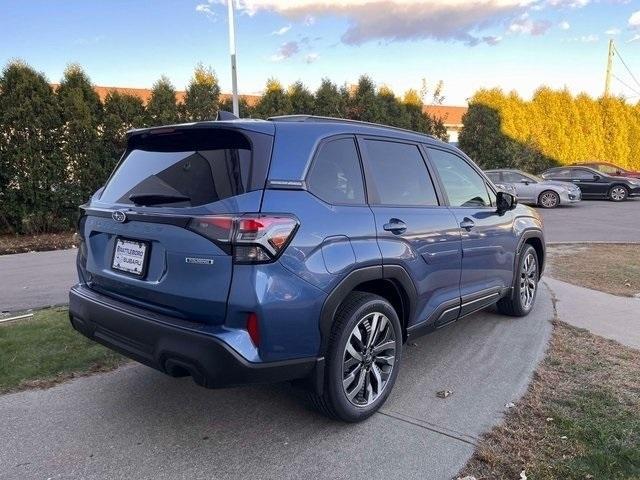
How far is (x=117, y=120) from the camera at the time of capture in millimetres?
11711

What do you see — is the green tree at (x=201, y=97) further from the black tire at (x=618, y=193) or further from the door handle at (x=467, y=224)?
the black tire at (x=618, y=193)

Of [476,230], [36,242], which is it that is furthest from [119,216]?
[36,242]

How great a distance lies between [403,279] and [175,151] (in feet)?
5.59

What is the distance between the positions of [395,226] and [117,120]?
986 centimetres

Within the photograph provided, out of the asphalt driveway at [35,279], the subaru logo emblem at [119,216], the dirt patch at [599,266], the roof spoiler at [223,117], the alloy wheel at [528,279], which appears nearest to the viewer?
the subaru logo emblem at [119,216]

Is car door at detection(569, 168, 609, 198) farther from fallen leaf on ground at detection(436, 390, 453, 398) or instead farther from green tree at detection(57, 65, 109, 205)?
fallen leaf on ground at detection(436, 390, 453, 398)

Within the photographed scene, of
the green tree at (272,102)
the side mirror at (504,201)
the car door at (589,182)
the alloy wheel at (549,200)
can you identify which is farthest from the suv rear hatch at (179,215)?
the car door at (589,182)

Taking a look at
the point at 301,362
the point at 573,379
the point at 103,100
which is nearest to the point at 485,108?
the point at 103,100

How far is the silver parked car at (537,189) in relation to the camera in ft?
63.8

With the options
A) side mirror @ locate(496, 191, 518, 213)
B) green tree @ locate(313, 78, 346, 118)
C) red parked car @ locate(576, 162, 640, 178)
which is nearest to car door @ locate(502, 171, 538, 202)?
red parked car @ locate(576, 162, 640, 178)

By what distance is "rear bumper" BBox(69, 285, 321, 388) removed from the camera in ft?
8.88

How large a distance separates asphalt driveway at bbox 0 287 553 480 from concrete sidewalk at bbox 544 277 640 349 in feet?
4.98

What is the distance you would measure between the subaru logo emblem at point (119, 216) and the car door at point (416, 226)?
1540 millimetres

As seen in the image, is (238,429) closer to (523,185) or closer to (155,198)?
(155,198)
